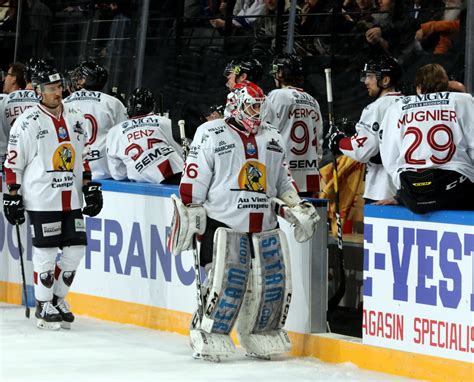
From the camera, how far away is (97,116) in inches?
389

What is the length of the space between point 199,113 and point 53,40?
2.43 meters

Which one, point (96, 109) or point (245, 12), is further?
point (245, 12)

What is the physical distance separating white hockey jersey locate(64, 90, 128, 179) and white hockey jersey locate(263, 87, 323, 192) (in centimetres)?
128

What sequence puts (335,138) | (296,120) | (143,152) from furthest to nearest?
(296,120) → (143,152) → (335,138)

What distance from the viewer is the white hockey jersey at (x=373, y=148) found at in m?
8.16

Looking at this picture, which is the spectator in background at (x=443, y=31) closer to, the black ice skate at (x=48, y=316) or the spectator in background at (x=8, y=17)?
the black ice skate at (x=48, y=316)

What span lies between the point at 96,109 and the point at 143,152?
2.99ft

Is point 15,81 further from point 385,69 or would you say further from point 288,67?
point 385,69

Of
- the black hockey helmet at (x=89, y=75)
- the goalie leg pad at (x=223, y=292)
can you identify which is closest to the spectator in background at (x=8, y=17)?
the black hockey helmet at (x=89, y=75)

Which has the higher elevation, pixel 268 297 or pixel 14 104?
pixel 14 104

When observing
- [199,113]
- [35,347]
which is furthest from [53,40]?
[35,347]

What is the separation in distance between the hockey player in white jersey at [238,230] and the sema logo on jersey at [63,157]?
123cm

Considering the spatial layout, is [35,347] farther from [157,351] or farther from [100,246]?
[100,246]

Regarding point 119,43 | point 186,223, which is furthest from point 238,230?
point 119,43
